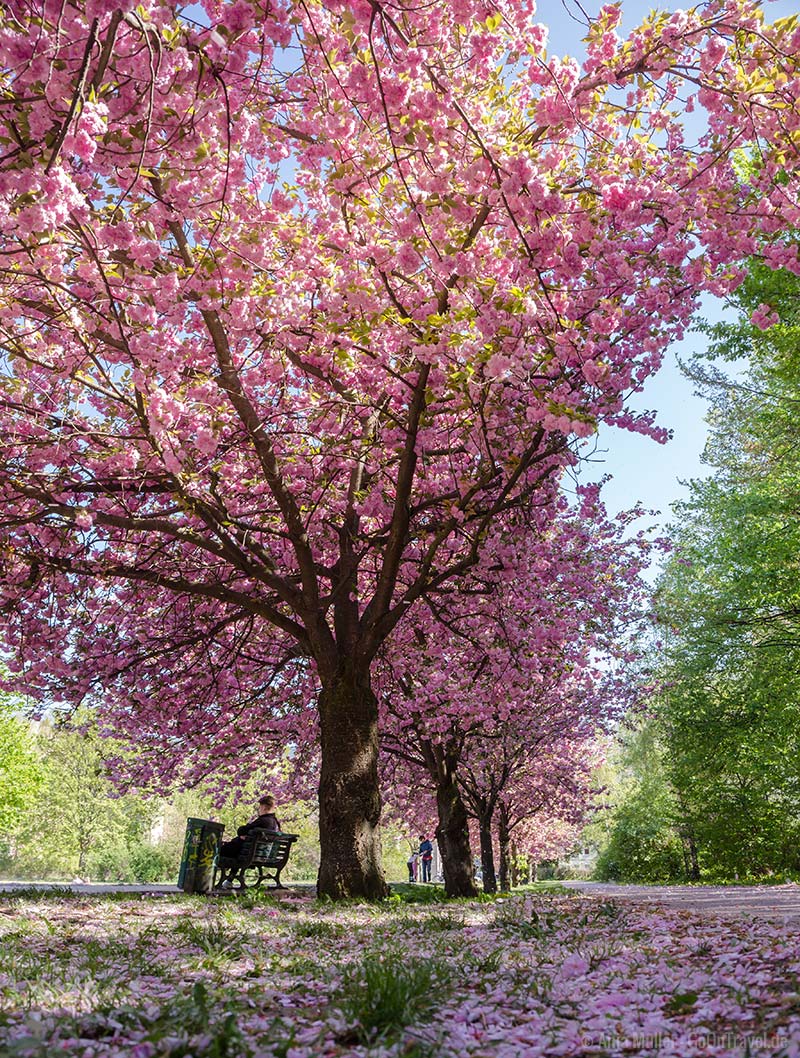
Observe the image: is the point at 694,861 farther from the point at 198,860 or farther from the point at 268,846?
the point at 198,860

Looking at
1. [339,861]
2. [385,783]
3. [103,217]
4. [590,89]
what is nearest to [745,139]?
[590,89]

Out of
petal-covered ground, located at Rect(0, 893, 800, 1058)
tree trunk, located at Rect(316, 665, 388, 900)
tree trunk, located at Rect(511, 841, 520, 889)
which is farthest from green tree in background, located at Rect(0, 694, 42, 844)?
tree trunk, located at Rect(511, 841, 520, 889)

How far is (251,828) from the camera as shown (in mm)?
12125

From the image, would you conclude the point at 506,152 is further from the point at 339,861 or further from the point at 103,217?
the point at 339,861

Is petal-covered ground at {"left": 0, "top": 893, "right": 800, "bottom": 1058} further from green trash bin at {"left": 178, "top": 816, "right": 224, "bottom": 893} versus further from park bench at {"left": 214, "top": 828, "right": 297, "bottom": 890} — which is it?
park bench at {"left": 214, "top": 828, "right": 297, "bottom": 890}

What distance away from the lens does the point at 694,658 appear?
67.9 feet

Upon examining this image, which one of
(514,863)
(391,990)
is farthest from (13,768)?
(391,990)

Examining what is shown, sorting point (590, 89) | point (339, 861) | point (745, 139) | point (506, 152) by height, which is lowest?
point (339, 861)

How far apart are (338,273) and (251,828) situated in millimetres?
8664

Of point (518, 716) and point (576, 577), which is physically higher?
point (576, 577)

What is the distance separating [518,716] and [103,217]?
508 inches

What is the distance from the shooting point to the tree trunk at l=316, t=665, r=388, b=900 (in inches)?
358

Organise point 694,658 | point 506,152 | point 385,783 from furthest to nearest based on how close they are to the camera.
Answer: point 694,658
point 385,783
point 506,152

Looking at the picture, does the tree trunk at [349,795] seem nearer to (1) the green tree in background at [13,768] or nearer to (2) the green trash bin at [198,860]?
(2) the green trash bin at [198,860]
